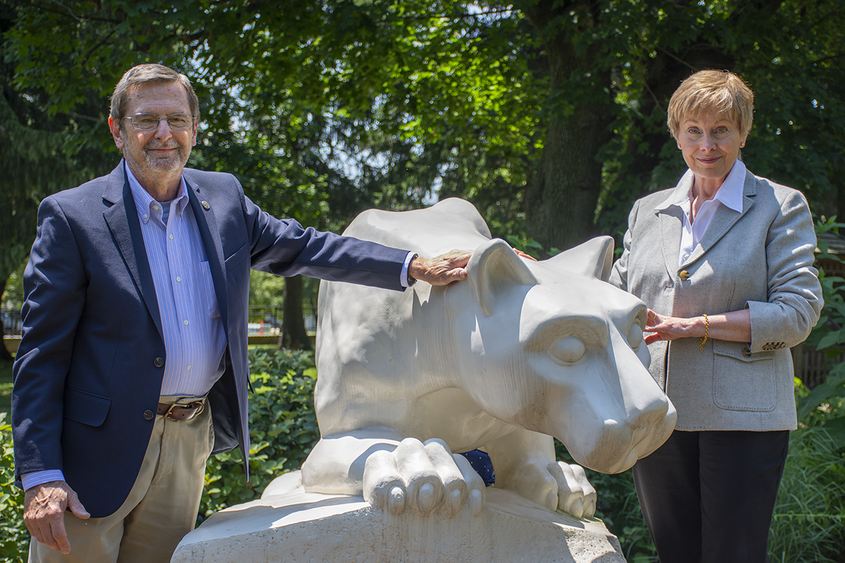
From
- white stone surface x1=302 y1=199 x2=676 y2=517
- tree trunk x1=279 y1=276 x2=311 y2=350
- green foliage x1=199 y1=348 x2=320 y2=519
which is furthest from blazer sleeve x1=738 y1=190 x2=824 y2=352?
tree trunk x1=279 y1=276 x2=311 y2=350

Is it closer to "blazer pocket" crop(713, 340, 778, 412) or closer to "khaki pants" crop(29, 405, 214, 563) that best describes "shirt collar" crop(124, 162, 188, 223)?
"khaki pants" crop(29, 405, 214, 563)

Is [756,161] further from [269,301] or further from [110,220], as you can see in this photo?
[269,301]

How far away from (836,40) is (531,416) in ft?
32.3

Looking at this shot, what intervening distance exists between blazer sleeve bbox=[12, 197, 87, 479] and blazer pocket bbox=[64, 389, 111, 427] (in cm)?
3

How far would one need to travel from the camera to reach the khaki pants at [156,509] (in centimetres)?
195

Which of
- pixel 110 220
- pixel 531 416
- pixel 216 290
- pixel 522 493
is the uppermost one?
pixel 110 220

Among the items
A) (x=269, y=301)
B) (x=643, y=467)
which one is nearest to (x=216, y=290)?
(x=643, y=467)

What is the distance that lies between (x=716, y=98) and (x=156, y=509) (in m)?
2.21

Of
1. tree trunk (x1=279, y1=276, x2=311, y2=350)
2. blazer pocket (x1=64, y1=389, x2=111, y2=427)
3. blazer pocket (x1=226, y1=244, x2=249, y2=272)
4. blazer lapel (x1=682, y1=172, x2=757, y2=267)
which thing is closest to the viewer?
blazer pocket (x1=64, y1=389, x2=111, y2=427)

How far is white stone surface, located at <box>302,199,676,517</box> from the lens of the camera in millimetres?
1792

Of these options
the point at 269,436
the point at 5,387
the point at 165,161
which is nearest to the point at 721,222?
the point at 165,161

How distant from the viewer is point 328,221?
15719 millimetres

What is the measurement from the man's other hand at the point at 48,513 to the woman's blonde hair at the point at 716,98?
2220 mm

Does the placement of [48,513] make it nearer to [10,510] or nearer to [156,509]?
[156,509]
